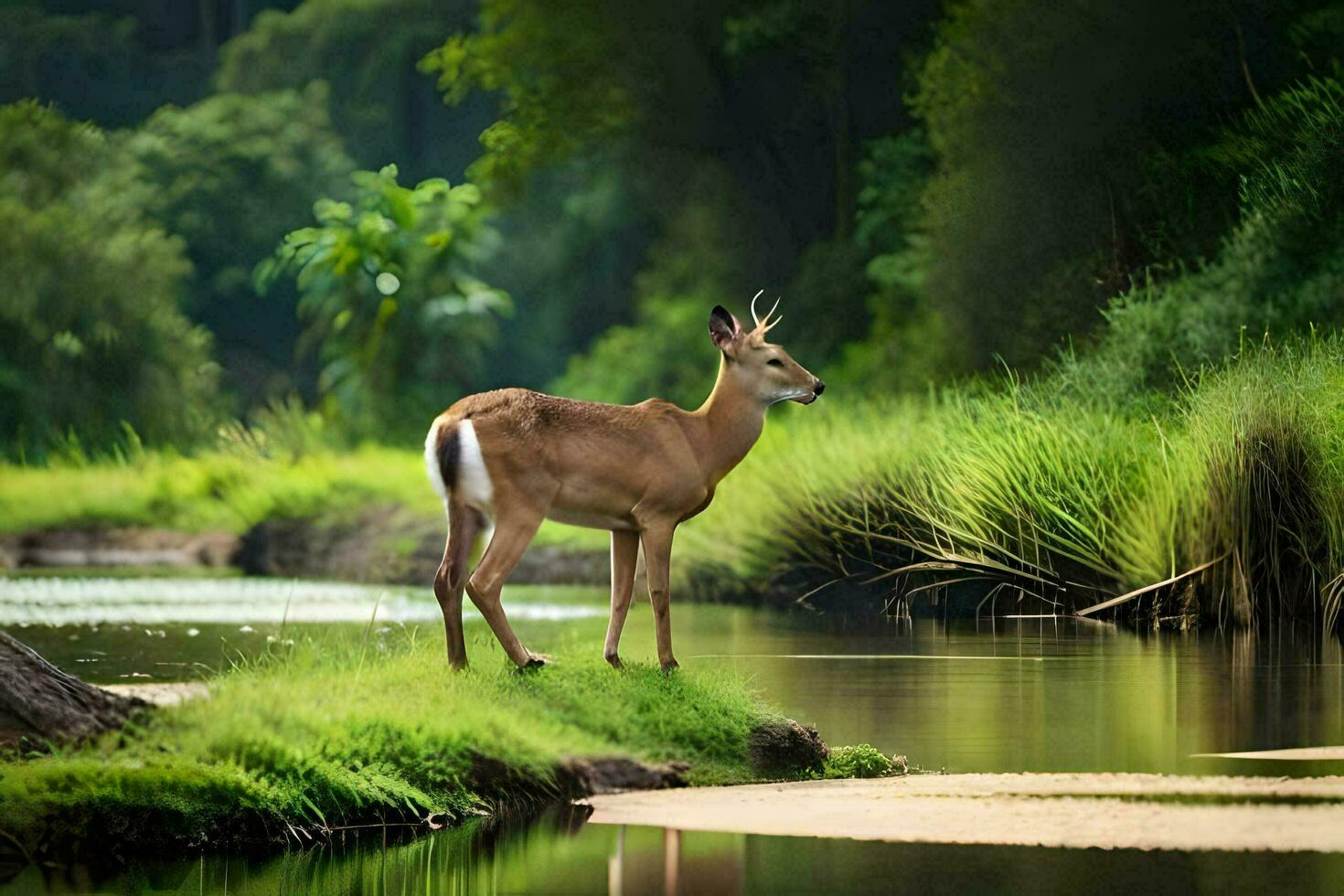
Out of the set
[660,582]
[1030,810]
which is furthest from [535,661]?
[1030,810]

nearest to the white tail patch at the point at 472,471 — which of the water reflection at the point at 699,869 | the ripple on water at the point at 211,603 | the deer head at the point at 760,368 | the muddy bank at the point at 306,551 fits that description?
the deer head at the point at 760,368

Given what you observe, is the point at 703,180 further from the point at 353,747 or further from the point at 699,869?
the point at 699,869

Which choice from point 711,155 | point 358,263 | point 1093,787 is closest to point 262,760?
point 1093,787

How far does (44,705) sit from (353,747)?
1.05m

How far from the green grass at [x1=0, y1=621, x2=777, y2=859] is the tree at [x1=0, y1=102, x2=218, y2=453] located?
21310 millimetres

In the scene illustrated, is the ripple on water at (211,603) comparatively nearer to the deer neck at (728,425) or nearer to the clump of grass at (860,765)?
the deer neck at (728,425)

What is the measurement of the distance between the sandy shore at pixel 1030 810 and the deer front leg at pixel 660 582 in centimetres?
90

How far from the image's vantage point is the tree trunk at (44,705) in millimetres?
6652

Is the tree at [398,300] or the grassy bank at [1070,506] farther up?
the tree at [398,300]

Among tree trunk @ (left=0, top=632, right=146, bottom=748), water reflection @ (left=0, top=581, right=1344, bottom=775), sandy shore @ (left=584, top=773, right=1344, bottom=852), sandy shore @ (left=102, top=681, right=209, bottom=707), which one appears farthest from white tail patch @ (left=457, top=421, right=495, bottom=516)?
tree trunk @ (left=0, top=632, right=146, bottom=748)

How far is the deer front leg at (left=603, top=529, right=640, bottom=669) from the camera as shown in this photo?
316 inches

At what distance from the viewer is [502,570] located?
25.6 feet

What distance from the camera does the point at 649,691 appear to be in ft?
25.2

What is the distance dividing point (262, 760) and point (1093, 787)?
2898 mm
